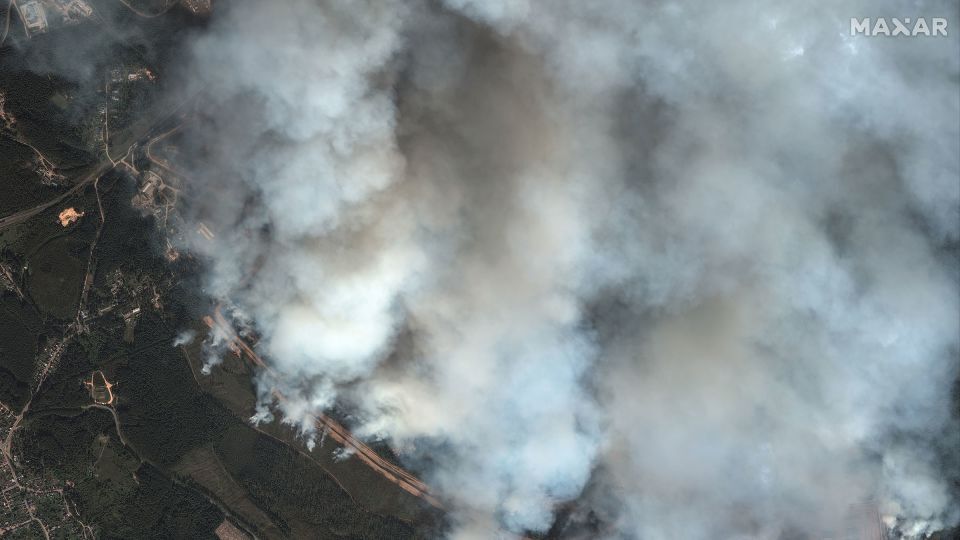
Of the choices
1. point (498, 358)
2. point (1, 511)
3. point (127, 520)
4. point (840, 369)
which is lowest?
point (1, 511)

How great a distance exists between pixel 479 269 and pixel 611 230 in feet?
13.1

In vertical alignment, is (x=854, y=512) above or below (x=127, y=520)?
above

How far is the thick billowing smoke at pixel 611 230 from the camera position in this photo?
15719mm

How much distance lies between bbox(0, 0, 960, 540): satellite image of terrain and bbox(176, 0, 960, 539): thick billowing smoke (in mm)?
90

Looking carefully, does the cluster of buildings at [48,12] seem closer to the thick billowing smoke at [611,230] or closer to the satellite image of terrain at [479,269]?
the satellite image of terrain at [479,269]

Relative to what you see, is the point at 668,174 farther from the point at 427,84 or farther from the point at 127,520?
the point at 127,520

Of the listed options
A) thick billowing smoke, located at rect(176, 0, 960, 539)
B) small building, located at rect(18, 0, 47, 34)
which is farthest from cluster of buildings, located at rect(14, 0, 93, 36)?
thick billowing smoke, located at rect(176, 0, 960, 539)

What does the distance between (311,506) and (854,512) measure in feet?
54.2

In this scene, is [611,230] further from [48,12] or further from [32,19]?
[32,19]

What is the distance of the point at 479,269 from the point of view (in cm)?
1598

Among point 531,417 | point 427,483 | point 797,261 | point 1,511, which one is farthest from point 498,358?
point 1,511

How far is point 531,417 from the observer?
16.2m

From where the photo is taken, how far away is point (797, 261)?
51.2ft

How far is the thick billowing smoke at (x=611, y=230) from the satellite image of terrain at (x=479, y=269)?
0.09 m
